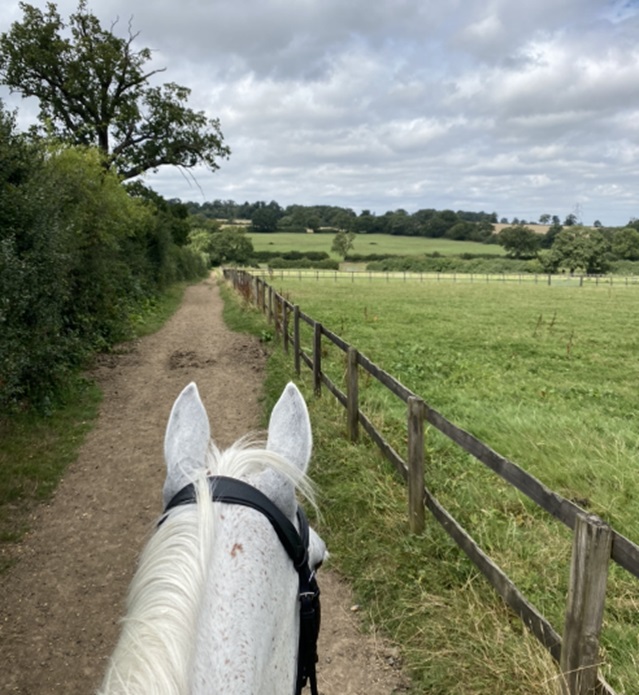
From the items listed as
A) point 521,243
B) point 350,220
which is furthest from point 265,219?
point 521,243

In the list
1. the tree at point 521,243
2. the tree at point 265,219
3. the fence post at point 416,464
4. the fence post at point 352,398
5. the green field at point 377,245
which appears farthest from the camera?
the tree at point 265,219

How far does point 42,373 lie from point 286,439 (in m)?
6.36

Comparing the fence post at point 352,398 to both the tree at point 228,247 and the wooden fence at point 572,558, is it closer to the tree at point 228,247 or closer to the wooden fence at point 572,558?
the wooden fence at point 572,558

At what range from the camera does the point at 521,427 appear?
600 centimetres

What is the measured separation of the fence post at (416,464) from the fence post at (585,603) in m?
1.56

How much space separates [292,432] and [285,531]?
1.08ft

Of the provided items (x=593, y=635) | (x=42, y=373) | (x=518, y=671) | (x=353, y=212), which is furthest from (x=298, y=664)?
(x=353, y=212)

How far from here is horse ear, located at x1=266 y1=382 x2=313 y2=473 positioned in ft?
4.73

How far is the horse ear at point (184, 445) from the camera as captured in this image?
1357mm

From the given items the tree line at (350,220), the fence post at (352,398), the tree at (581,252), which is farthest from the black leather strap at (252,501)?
the tree line at (350,220)

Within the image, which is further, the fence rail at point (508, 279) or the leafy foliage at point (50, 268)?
the fence rail at point (508, 279)

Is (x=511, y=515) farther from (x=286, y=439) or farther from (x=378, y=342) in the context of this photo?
(x=378, y=342)

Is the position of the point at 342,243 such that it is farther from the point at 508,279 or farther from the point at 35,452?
the point at 35,452

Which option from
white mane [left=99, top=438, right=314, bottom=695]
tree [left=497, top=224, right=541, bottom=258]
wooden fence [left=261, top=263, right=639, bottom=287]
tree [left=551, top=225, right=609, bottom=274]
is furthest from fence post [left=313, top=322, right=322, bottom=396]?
tree [left=497, top=224, right=541, bottom=258]
